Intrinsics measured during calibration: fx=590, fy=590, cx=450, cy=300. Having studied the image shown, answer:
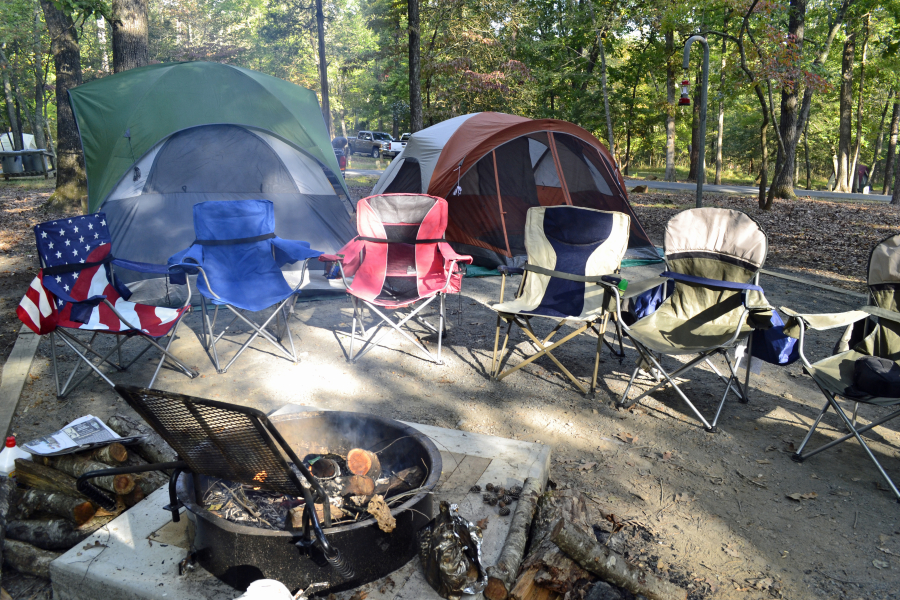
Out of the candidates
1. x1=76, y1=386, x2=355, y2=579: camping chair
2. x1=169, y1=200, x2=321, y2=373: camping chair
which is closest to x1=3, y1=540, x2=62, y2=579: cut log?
x1=76, y1=386, x2=355, y2=579: camping chair

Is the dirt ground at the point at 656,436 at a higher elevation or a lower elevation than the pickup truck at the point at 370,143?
lower

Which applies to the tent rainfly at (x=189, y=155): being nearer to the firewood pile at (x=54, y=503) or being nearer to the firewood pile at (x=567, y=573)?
the firewood pile at (x=54, y=503)

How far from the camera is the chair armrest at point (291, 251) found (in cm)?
402

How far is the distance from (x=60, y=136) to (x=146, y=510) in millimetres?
9483

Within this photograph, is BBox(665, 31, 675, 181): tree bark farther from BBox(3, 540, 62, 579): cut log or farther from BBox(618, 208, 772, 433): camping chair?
BBox(3, 540, 62, 579): cut log

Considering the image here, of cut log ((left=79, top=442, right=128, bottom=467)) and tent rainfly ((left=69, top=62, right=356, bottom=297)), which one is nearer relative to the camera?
cut log ((left=79, top=442, right=128, bottom=467))

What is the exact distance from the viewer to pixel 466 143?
251 inches

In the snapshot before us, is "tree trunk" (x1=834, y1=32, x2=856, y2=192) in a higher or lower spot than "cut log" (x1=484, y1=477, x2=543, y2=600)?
higher

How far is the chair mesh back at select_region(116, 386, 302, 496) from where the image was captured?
149 cm

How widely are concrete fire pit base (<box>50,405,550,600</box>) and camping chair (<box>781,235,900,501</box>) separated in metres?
1.41

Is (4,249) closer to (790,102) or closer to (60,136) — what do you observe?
(60,136)

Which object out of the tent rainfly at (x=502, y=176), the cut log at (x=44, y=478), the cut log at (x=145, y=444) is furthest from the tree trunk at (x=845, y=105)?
the cut log at (x=44, y=478)

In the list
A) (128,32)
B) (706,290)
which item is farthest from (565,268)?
(128,32)

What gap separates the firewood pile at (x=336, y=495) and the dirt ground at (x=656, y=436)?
78 cm
